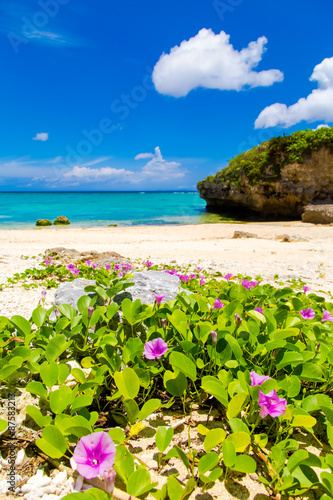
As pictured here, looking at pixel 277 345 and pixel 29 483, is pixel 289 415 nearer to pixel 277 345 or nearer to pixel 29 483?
pixel 277 345

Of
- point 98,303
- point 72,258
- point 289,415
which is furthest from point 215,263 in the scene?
point 289,415

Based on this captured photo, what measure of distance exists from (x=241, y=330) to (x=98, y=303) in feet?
4.25

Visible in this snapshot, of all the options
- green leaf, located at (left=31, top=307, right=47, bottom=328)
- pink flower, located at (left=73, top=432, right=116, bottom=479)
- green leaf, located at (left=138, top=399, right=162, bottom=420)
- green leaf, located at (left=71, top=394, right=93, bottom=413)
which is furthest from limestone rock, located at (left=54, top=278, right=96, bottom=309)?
pink flower, located at (left=73, top=432, right=116, bottom=479)

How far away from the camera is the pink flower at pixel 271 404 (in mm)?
1270

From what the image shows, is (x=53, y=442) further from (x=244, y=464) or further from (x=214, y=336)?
(x=214, y=336)

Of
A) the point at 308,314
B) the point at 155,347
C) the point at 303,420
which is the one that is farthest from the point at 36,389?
the point at 308,314

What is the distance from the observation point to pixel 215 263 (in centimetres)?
647

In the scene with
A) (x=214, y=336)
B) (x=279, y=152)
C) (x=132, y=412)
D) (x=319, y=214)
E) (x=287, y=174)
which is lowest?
(x=132, y=412)

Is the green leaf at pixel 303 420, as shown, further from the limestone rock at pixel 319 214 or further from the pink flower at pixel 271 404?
the limestone rock at pixel 319 214

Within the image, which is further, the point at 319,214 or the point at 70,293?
the point at 319,214

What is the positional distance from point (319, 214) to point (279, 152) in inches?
274

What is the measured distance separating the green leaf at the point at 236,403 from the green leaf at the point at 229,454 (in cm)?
18

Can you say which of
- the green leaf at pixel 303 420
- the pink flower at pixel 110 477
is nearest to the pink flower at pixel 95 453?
the pink flower at pixel 110 477

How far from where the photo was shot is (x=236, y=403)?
1.34 metres
